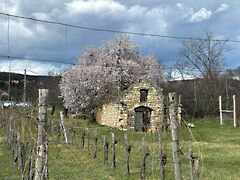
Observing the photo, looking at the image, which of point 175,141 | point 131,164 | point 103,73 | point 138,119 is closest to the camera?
point 175,141

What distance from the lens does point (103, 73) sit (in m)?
40.0

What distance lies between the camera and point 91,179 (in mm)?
10859

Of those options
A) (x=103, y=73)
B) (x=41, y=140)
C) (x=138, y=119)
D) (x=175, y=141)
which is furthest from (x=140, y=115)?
(x=41, y=140)

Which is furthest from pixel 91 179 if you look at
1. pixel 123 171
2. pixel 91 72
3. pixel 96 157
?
pixel 91 72

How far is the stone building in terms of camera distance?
3447cm

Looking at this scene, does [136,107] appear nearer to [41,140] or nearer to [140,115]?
[140,115]

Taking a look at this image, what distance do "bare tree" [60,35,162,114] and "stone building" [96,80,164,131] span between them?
7.31 ft

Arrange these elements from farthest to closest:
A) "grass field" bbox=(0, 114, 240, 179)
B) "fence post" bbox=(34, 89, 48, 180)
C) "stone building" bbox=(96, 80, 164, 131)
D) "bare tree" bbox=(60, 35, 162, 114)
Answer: "bare tree" bbox=(60, 35, 162, 114) < "stone building" bbox=(96, 80, 164, 131) < "grass field" bbox=(0, 114, 240, 179) < "fence post" bbox=(34, 89, 48, 180)

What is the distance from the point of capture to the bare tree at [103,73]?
3981 cm

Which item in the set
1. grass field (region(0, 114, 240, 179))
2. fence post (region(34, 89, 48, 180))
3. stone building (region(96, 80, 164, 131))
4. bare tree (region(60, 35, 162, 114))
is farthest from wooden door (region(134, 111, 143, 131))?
fence post (region(34, 89, 48, 180))

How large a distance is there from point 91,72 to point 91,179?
29660 mm

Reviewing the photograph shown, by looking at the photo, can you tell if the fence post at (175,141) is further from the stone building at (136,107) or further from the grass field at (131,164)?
the stone building at (136,107)

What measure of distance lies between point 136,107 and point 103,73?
6.66 meters

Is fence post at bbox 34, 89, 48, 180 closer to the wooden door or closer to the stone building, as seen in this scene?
the stone building
